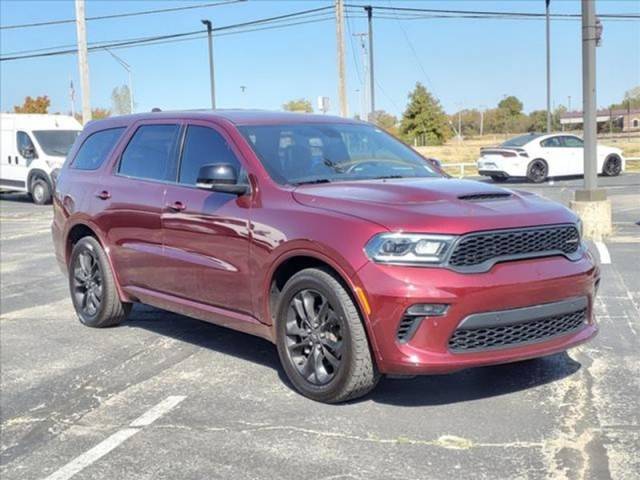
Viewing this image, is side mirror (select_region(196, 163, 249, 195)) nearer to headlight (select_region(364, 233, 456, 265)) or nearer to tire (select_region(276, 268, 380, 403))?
tire (select_region(276, 268, 380, 403))

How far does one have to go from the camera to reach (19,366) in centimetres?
607

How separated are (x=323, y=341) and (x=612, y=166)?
23123 millimetres

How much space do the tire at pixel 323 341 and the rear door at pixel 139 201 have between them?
151cm

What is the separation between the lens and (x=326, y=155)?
5.58 metres

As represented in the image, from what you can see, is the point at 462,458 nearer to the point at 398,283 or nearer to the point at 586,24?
the point at 398,283

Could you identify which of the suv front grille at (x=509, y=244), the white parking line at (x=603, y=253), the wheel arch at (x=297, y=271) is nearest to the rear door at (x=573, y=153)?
the white parking line at (x=603, y=253)

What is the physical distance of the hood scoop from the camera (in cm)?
466

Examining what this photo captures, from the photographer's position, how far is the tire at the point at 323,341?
14.5ft

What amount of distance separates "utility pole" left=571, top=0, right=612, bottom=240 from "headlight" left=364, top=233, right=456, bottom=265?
7.05 meters

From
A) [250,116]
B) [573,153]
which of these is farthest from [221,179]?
[573,153]

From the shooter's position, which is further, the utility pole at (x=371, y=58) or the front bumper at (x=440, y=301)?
the utility pole at (x=371, y=58)

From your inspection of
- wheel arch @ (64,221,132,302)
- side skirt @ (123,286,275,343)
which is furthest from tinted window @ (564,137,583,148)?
side skirt @ (123,286,275,343)

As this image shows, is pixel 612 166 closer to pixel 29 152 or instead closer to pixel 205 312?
pixel 29 152

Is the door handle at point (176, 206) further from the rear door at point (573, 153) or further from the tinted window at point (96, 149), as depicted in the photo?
the rear door at point (573, 153)
